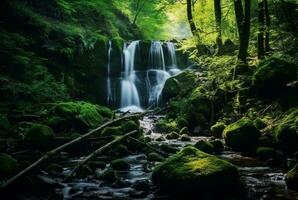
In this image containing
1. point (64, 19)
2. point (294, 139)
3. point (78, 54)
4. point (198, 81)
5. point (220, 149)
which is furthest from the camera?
point (64, 19)

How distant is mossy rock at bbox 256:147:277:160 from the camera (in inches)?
405

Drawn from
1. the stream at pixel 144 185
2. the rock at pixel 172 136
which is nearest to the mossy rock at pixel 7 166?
the stream at pixel 144 185

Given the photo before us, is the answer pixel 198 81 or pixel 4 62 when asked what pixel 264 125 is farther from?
pixel 4 62

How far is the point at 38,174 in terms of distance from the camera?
899 centimetres

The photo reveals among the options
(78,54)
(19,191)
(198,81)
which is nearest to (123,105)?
(78,54)

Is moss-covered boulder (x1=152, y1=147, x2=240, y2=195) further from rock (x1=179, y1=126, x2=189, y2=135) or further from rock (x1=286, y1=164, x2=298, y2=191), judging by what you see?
rock (x1=179, y1=126, x2=189, y2=135)

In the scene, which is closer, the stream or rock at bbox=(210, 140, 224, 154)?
the stream

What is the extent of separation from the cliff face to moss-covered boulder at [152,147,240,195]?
26.1 ft

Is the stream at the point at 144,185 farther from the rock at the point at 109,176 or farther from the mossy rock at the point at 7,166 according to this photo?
the mossy rock at the point at 7,166

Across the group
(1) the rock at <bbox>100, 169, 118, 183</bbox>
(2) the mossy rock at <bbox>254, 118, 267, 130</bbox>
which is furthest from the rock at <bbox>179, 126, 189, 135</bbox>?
(1) the rock at <bbox>100, 169, 118, 183</bbox>

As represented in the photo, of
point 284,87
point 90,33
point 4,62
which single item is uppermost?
point 90,33

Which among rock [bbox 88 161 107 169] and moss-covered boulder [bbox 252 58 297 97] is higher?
moss-covered boulder [bbox 252 58 297 97]

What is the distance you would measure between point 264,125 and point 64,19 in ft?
50.1

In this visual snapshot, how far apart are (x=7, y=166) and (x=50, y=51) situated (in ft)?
41.7
